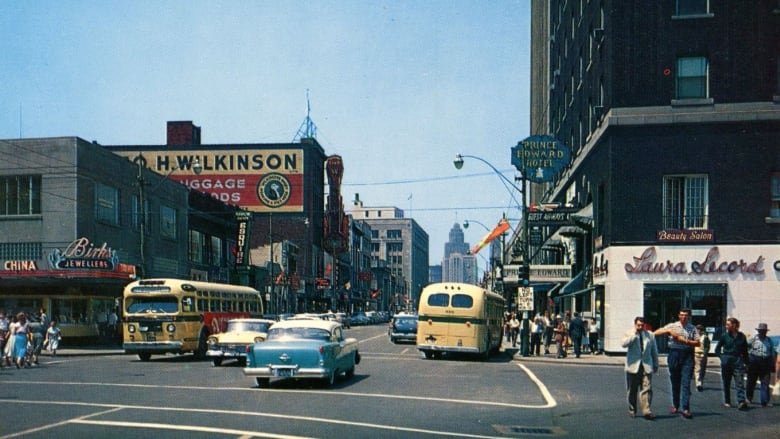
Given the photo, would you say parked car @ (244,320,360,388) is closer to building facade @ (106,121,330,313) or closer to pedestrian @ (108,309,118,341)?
pedestrian @ (108,309,118,341)

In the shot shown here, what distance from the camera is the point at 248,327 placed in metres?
27.7

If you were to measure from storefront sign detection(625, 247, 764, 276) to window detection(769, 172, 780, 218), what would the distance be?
6.10ft

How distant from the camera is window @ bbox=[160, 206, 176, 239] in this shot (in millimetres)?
52875

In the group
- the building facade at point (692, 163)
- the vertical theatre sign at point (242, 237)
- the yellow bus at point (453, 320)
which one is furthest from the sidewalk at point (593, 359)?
the vertical theatre sign at point (242, 237)

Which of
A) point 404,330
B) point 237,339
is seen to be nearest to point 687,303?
point 404,330

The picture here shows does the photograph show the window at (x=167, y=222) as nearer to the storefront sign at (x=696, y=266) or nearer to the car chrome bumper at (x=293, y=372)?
the storefront sign at (x=696, y=266)

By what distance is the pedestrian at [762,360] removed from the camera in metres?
17.7

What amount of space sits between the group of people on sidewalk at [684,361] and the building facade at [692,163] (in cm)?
1712

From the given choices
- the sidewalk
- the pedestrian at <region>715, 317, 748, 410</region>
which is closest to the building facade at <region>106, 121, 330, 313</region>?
the sidewalk

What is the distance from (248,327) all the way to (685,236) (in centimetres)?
1834

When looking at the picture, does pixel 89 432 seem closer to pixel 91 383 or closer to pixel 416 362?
pixel 91 383

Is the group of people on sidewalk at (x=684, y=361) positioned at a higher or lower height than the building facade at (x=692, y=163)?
lower

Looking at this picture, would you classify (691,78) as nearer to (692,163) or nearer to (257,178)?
(692,163)

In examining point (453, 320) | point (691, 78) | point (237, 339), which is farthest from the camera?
point (691, 78)
